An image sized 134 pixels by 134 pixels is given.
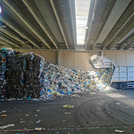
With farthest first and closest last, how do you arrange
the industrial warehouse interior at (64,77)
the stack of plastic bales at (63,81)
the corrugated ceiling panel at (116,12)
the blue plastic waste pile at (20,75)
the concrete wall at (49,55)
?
1. the concrete wall at (49,55)
2. the stack of plastic bales at (63,81)
3. the blue plastic waste pile at (20,75)
4. the corrugated ceiling panel at (116,12)
5. the industrial warehouse interior at (64,77)

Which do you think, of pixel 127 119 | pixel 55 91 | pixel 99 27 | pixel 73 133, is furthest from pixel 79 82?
pixel 73 133

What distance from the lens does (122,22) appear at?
7758mm

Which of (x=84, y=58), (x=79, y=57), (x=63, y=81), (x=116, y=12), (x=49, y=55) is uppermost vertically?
(x=116, y=12)

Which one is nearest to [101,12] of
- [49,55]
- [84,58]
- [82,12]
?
[82,12]

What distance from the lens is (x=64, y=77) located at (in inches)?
392

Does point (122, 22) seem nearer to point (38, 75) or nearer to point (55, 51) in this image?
point (38, 75)

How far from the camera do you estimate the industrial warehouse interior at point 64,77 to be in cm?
316

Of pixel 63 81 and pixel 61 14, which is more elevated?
pixel 61 14

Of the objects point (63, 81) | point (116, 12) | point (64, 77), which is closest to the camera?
point (116, 12)

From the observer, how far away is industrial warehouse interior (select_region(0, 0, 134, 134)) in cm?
316

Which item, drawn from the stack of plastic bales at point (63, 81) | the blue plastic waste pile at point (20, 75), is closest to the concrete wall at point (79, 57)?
the stack of plastic bales at point (63, 81)

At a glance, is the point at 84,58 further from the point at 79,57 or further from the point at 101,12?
the point at 101,12

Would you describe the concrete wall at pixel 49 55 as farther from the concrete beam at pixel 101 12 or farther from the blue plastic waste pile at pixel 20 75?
the blue plastic waste pile at pixel 20 75

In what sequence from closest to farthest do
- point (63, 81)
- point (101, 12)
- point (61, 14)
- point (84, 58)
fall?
point (101, 12) → point (61, 14) → point (63, 81) → point (84, 58)
